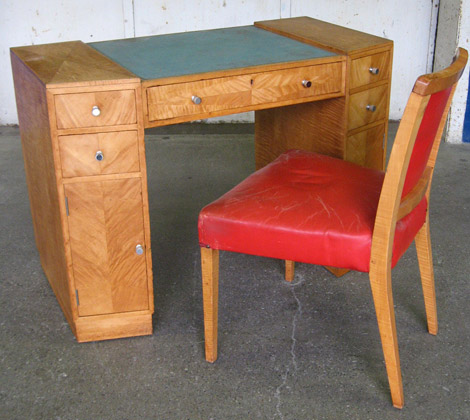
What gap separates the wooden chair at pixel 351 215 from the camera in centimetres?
158

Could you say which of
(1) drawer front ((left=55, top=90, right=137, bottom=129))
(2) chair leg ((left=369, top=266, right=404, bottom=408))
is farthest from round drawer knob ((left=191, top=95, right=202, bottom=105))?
(2) chair leg ((left=369, top=266, right=404, bottom=408))

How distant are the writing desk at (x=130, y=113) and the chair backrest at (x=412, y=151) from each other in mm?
452

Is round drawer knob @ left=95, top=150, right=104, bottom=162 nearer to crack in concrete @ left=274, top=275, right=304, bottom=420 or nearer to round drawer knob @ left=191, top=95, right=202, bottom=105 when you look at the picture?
round drawer knob @ left=191, top=95, right=202, bottom=105

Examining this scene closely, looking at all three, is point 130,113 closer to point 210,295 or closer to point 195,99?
point 195,99

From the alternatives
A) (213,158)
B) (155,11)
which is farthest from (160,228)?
(155,11)

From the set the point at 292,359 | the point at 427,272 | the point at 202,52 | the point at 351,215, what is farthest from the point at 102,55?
the point at 427,272

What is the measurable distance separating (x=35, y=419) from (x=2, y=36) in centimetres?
245

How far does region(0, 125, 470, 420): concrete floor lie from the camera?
1.78m

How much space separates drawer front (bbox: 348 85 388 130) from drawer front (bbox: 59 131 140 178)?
27.9 inches

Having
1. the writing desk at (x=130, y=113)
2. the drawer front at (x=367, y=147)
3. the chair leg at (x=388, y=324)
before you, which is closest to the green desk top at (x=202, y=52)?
the writing desk at (x=130, y=113)

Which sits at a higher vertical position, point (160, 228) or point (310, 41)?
point (310, 41)

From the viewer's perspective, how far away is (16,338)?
80.7 inches

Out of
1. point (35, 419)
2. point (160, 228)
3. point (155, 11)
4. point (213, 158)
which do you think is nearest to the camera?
point (35, 419)

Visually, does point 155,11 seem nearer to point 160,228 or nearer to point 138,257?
point 160,228
